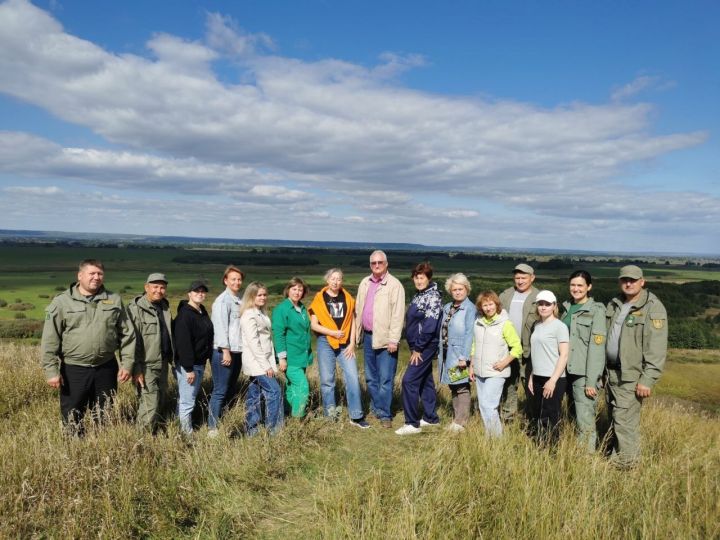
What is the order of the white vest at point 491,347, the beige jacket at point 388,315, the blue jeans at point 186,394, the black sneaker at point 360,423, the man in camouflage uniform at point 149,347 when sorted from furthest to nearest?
the black sneaker at point 360,423, the beige jacket at point 388,315, the blue jeans at point 186,394, the white vest at point 491,347, the man in camouflage uniform at point 149,347

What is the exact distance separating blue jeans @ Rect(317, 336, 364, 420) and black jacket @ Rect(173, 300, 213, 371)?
1.39 metres

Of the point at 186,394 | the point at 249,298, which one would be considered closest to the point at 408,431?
the point at 249,298

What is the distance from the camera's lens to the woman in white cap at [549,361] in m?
4.66

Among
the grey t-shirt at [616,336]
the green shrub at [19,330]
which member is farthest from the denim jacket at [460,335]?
the green shrub at [19,330]

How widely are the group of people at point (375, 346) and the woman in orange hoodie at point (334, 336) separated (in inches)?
0.6

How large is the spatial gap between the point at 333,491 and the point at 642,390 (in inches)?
126

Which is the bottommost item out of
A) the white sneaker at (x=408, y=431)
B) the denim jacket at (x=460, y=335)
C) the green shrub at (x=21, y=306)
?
the green shrub at (x=21, y=306)

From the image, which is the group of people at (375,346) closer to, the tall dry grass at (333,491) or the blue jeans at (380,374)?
the blue jeans at (380,374)

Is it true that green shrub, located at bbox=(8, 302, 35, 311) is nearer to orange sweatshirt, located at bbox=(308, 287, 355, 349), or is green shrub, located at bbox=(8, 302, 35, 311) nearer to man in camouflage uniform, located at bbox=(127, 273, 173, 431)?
man in camouflage uniform, located at bbox=(127, 273, 173, 431)

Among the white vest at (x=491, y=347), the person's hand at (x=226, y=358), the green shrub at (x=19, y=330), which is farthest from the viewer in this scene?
the green shrub at (x=19, y=330)

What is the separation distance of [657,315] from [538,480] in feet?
6.77

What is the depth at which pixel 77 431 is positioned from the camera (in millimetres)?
4336

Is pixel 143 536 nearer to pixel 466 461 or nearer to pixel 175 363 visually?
pixel 175 363

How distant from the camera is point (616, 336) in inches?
182
